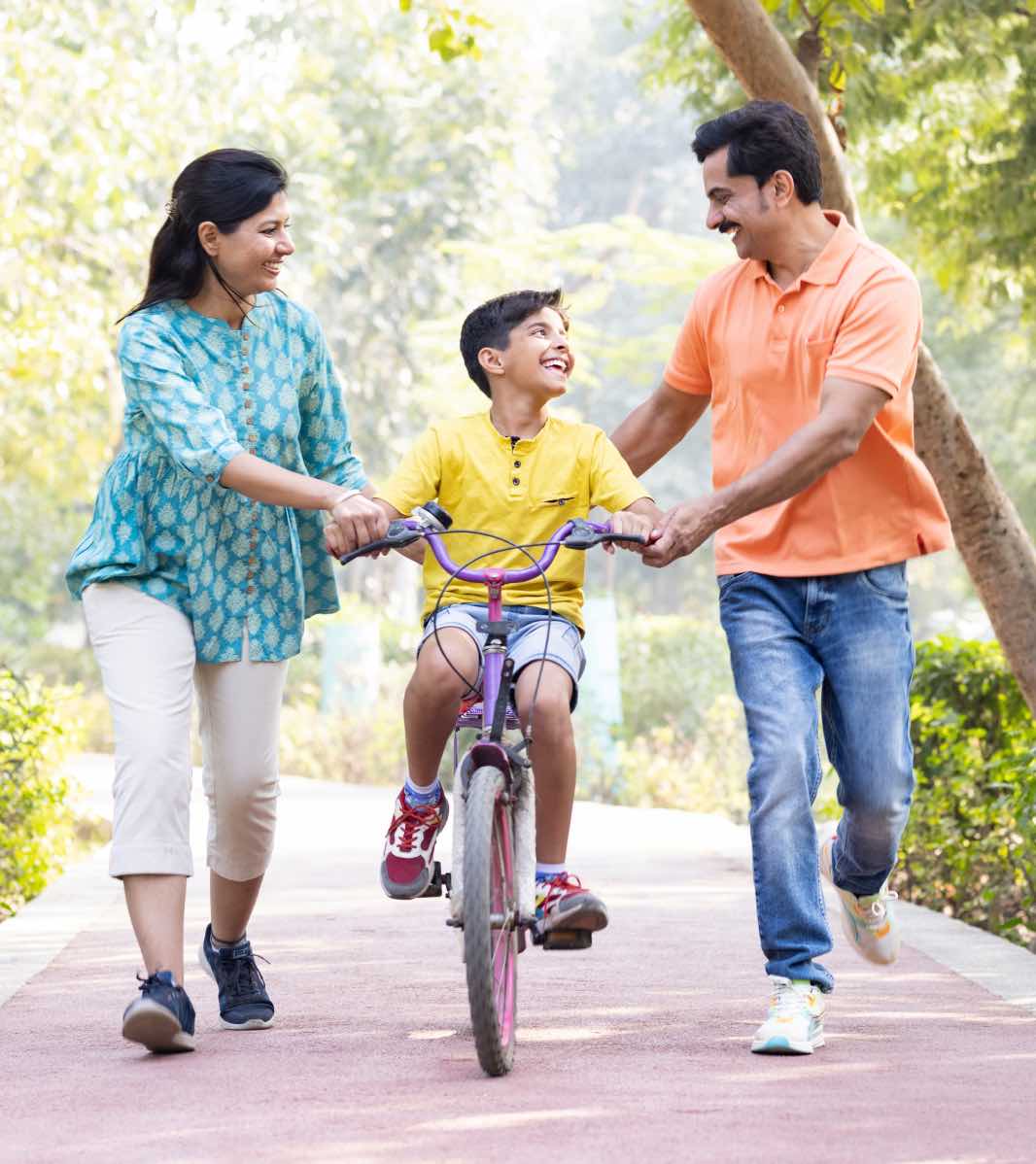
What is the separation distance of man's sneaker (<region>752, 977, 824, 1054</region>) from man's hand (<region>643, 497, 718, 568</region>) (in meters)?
1.09

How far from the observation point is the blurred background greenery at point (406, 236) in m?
11.1

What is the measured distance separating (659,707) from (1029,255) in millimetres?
9883

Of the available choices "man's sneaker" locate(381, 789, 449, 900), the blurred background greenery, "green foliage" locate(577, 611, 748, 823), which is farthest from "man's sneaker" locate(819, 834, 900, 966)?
"green foliage" locate(577, 611, 748, 823)

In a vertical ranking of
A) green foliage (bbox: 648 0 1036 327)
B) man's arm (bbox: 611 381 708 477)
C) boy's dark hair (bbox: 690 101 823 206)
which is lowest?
man's arm (bbox: 611 381 708 477)

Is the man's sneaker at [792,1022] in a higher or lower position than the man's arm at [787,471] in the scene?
lower

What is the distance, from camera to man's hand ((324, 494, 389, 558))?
504cm

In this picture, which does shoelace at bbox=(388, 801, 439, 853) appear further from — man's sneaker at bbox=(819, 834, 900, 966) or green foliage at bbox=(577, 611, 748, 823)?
green foliage at bbox=(577, 611, 748, 823)

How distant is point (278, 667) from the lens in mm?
5504

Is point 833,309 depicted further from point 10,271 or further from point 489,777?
point 10,271

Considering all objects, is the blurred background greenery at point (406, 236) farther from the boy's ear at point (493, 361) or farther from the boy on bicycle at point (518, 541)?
the boy's ear at point (493, 361)

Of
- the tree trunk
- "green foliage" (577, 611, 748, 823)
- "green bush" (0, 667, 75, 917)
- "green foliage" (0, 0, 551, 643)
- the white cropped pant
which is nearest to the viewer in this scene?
the white cropped pant

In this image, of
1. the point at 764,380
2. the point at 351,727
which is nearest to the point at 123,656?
the point at 764,380

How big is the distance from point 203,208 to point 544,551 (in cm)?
127

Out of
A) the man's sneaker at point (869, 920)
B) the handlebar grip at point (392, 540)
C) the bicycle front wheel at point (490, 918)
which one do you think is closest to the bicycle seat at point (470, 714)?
the bicycle front wheel at point (490, 918)
